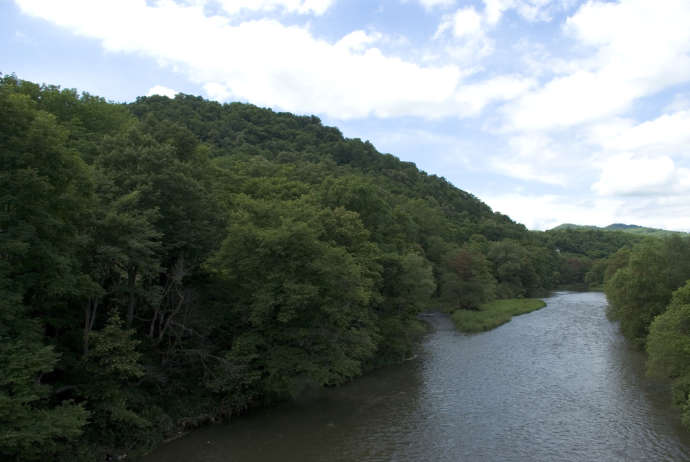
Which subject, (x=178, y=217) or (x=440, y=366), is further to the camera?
(x=440, y=366)

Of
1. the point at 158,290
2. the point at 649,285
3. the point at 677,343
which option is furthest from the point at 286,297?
the point at 649,285

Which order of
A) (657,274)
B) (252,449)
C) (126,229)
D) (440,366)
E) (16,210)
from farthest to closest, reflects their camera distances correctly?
(657,274) < (440,366) < (252,449) < (126,229) < (16,210)

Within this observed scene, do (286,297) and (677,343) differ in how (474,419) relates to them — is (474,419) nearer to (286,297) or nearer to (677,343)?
(677,343)

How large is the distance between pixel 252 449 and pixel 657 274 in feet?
109

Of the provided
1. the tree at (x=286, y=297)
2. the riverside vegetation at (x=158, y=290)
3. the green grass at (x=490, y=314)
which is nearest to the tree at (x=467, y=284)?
the green grass at (x=490, y=314)

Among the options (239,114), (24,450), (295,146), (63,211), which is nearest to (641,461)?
(24,450)

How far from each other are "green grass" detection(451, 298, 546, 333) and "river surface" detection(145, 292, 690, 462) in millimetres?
13133

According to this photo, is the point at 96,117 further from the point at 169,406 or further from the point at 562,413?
the point at 562,413

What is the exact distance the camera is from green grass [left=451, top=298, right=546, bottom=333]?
49.5 m

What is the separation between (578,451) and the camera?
19453mm

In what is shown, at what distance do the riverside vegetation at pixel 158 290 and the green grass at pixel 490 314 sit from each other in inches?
511

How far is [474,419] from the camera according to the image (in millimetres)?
23125

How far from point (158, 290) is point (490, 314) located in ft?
146

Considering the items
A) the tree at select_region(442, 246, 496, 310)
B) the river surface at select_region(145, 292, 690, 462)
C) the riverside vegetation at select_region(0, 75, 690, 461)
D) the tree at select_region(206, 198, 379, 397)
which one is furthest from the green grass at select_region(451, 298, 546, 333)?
the tree at select_region(206, 198, 379, 397)
